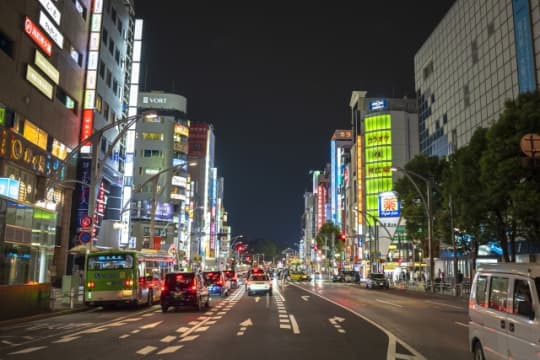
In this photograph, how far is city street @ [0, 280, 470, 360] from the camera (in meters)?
11.6

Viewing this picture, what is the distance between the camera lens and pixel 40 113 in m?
38.3

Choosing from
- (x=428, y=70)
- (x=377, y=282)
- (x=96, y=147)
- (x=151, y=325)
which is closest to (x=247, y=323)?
(x=151, y=325)

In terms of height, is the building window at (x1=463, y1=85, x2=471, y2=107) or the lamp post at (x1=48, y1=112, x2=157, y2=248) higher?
the building window at (x1=463, y1=85, x2=471, y2=107)

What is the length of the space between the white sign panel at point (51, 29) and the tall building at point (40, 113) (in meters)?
0.07

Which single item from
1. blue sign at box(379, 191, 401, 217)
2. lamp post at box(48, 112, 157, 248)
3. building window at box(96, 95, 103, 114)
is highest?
building window at box(96, 95, 103, 114)

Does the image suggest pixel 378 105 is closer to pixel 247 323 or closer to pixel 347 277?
pixel 347 277

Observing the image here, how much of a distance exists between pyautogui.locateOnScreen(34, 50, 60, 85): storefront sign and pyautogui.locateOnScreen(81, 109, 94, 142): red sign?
618cm

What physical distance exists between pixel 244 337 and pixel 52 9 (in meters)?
33.4

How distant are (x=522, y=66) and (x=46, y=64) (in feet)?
122

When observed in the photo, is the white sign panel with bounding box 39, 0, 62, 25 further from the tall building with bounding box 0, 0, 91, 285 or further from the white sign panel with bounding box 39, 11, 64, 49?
the white sign panel with bounding box 39, 11, 64, 49

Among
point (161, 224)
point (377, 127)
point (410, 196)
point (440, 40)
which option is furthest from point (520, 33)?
point (161, 224)

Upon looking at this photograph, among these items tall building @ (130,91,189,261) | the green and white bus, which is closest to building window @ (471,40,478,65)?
the green and white bus

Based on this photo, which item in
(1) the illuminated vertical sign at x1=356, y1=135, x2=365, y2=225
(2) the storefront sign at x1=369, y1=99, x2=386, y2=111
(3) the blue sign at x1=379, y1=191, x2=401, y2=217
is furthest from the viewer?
(2) the storefront sign at x1=369, y1=99, x2=386, y2=111

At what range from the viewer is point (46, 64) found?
127 feet
